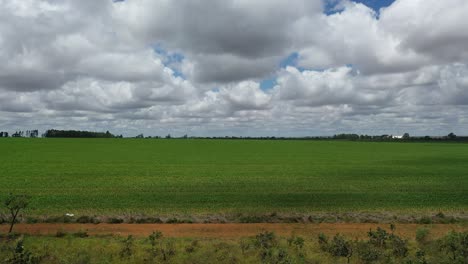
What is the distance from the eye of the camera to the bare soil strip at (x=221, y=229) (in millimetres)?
18344

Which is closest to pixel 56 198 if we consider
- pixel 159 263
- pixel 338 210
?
pixel 159 263

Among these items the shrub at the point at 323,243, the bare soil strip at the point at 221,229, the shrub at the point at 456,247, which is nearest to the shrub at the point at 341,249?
the shrub at the point at 323,243

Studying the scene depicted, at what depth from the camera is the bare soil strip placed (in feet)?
60.2

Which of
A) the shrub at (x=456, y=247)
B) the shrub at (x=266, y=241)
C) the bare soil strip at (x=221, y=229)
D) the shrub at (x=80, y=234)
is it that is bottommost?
the bare soil strip at (x=221, y=229)

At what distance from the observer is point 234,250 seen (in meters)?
14.6

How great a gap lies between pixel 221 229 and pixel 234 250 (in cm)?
484

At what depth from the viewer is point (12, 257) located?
1272 centimetres

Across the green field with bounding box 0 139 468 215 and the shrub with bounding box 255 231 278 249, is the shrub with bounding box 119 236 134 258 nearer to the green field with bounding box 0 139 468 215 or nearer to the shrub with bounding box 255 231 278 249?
the shrub with bounding box 255 231 278 249

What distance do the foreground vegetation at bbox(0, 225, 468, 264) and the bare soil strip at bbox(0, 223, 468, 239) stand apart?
1746 millimetres

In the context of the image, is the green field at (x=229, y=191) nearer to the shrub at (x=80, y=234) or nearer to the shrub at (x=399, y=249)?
the shrub at (x=80, y=234)

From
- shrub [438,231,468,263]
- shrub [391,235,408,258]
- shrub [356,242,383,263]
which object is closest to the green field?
shrub [391,235,408,258]

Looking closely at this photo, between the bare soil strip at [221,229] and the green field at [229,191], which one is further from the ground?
the green field at [229,191]

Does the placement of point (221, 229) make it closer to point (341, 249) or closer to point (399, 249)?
point (341, 249)

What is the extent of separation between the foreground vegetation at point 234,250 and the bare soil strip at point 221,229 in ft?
5.73
